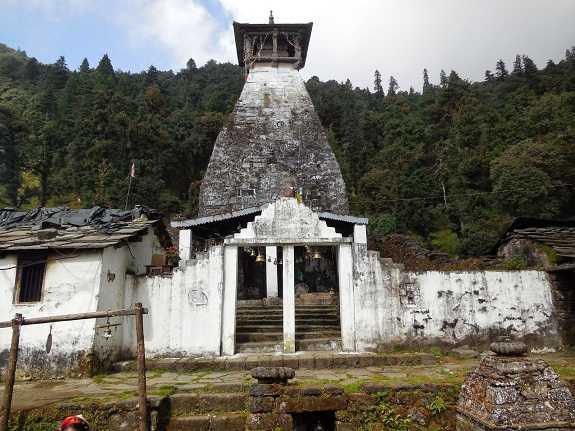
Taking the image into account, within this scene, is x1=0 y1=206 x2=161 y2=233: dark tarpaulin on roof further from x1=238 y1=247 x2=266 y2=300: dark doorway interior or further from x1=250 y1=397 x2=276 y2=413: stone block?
Answer: x1=238 y1=247 x2=266 y2=300: dark doorway interior

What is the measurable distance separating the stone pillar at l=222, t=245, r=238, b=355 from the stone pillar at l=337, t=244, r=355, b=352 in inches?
106

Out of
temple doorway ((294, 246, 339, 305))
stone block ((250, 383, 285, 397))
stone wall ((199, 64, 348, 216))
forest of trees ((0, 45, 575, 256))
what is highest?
forest of trees ((0, 45, 575, 256))

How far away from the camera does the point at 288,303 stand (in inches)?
404

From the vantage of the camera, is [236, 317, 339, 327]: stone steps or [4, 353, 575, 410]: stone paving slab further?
[236, 317, 339, 327]: stone steps

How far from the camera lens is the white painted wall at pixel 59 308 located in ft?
29.1

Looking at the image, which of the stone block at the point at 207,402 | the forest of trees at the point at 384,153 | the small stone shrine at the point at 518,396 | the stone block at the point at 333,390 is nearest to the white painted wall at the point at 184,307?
the stone block at the point at 207,402

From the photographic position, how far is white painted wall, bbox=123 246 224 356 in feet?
32.7

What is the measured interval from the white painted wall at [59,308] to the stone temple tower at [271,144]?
848 centimetres

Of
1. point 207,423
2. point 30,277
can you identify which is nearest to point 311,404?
point 207,423

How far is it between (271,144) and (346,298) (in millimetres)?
10825

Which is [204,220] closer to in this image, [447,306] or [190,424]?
[190,424]

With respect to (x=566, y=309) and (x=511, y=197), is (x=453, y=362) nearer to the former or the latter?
(x=566, y=309)

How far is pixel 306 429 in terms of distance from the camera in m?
7.09

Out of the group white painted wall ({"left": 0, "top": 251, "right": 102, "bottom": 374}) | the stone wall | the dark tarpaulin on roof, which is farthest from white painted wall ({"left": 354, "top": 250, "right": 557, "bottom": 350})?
the stone wall
